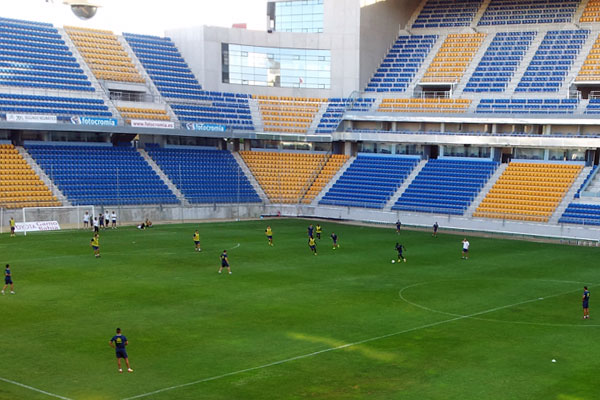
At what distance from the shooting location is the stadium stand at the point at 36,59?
69.8m

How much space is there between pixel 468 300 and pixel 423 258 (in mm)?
12815

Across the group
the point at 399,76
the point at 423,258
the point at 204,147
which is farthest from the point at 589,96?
the point at 204,147

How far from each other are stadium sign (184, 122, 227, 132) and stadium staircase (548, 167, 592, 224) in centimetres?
3403

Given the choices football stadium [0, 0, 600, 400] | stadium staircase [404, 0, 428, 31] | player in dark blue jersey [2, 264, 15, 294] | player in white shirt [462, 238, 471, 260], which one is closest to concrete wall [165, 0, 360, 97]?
football stadium [0, 0, 600, 400]

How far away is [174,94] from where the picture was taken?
79.4 metres

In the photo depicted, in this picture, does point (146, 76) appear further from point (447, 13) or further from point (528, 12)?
point (528, 12)

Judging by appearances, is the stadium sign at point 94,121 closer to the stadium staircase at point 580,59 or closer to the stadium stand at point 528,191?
the stadium stand at point 528,191

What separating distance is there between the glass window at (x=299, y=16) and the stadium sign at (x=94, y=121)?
27088 mm

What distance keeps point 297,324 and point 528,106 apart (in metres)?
50.1

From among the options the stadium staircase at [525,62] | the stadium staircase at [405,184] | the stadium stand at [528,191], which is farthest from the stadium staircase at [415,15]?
the stadium stand at [528,191]

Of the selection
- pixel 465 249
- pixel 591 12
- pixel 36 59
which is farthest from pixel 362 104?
pixel 465 249

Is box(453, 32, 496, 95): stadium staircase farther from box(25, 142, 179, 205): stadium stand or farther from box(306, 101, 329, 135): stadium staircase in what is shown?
box(25, 142, 179, 205): stadium stand

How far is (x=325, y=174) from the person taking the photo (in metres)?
78.1

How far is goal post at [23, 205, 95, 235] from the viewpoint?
193 ft
